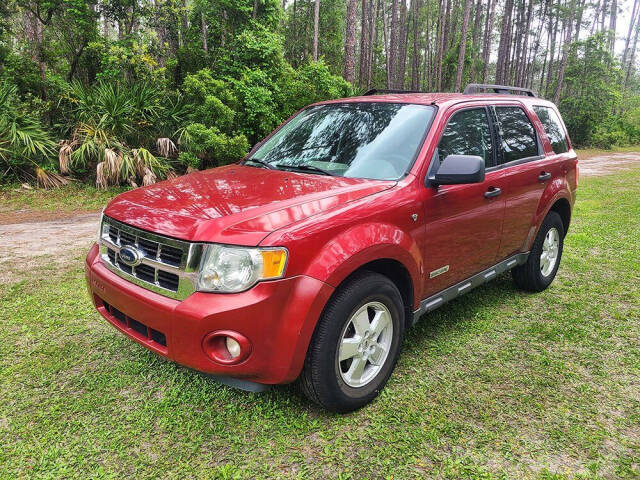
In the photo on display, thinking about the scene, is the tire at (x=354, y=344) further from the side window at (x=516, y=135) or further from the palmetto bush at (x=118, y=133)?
the palmetto bush at (x=118, y=133)

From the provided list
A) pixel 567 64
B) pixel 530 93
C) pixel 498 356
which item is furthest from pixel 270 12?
pixel 567 64

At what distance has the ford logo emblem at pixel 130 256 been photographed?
7.97ft

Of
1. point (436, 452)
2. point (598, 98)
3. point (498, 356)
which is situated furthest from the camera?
point (598, 98)

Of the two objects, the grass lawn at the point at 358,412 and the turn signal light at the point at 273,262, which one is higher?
the turn signal light at the point at 273,262

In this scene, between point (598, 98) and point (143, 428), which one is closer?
point (143, 428)

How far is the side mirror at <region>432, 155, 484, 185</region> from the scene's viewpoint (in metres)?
2.77

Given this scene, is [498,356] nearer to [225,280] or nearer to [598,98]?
[225,280]

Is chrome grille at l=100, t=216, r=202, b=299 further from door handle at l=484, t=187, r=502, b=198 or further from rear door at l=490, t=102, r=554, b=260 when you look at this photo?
rear door at l=490, t=102, r=554, b=260

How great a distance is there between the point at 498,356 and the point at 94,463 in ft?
8.78

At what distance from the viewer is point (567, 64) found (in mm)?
30719

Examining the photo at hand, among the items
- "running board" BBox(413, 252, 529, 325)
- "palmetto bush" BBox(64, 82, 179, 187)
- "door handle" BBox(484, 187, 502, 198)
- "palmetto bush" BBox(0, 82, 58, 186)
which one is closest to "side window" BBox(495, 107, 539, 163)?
"door handle" BBox(484, 187, 502, 198)

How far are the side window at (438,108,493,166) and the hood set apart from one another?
69cm

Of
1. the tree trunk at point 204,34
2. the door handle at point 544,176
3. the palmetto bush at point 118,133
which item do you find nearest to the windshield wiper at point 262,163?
the door handle at point 544,176

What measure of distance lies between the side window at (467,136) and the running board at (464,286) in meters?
0.90
